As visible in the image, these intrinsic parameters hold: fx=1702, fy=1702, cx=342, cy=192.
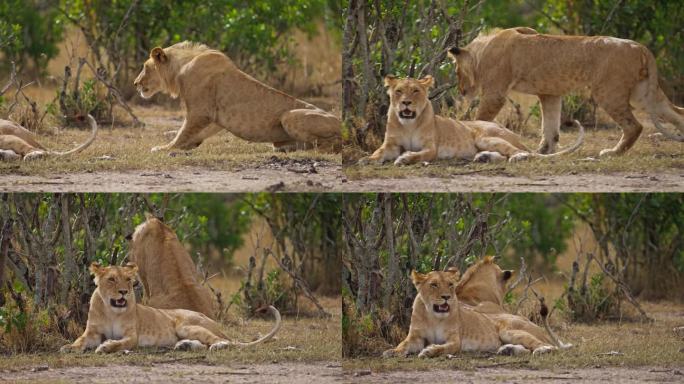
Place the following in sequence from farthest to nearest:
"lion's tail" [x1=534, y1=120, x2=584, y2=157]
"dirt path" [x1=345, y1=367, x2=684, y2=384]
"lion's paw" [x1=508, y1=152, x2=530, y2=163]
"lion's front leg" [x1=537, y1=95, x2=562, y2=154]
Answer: "lion's front leg" [x1=537, y1=95, x2=562, y2=154], "lion's tail" [x1=534, y1=120, x2=584, y2=157], "lion's paw" [x1=508, y1=152, x2=530, y2=163], "dirt path" [x1=345, y1=367, x2=684, y2=384]

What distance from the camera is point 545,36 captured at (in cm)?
1143

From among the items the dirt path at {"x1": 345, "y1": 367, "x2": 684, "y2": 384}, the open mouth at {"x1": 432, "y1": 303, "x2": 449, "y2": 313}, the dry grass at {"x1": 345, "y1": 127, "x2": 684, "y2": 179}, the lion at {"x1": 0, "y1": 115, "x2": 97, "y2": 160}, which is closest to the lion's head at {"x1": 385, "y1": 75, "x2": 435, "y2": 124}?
the dry grass at {"x1": 345, "y1": 127, "x2": 684, "y2": 179}

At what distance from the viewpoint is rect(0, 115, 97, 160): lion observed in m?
11.3

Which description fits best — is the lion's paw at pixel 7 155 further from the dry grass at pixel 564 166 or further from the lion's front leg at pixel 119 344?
the dry grass at pixel 564 166

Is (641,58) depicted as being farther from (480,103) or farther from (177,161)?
(177,161)

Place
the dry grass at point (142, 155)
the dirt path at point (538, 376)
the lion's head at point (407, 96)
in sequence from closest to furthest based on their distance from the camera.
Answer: the dirt path at point (538, 376)
the lion's head at point (407, 96)
the dry grass at point (142, 155)

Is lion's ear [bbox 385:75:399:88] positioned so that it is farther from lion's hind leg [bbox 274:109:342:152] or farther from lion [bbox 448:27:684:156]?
lion's hind leg [bbox 274:109:342:152]

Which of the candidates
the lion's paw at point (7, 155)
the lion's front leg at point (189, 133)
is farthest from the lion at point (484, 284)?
the lion's paw at point (7, 155)

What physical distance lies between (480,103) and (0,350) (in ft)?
11.9

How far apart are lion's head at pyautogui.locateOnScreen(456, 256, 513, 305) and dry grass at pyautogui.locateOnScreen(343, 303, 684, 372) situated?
0.61 metres

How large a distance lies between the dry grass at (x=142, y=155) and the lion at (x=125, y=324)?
31.6 inches

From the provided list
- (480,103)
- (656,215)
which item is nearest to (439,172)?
(480,103)

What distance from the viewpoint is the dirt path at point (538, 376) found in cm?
1066

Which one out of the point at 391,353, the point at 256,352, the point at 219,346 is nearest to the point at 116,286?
the point at 219,346
